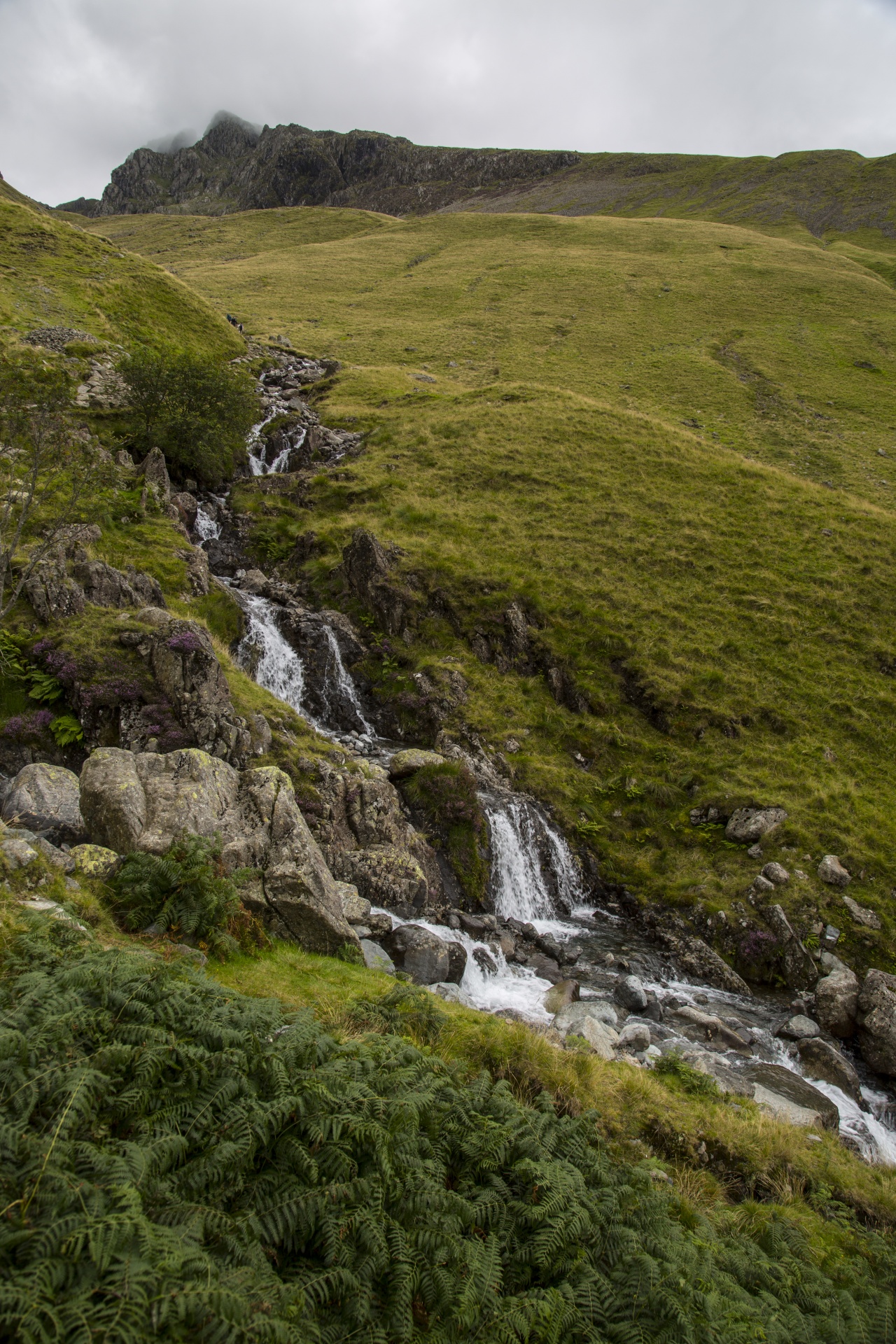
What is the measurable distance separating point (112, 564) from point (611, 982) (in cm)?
2218

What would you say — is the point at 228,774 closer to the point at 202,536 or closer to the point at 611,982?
the point at 611,982

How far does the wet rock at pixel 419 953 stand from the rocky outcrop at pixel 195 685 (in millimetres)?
6305

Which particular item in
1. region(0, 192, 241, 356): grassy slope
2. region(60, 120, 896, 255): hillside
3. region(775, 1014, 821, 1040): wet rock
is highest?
region(60, 120, 896, 255): hillside

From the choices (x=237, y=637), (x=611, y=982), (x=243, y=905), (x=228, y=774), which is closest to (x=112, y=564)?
(x=237, y=637)

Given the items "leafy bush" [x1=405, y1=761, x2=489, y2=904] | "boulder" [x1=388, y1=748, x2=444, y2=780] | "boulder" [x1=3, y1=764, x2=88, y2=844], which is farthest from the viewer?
"boulder" [x1=388, y1=748, x2=444, y2=780]

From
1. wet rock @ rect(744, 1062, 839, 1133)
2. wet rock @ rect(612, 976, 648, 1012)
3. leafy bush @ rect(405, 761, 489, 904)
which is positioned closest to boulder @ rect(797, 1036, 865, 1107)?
wet rock @ rect(744, 1062, 839, 1133)

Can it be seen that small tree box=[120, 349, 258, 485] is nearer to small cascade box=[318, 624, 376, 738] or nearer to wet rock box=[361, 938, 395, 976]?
small cascade box=[318, 624, 376, 738]

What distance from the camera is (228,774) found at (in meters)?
14.1

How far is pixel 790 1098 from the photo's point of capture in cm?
1312

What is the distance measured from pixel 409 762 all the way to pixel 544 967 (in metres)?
7.65

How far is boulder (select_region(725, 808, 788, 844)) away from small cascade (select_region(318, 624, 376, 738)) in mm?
13466

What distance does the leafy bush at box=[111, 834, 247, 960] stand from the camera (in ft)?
32.8

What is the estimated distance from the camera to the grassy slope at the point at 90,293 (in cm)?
4488

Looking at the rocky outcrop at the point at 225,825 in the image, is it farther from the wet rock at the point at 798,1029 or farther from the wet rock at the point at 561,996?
the wet rock at the point at 798,1029
